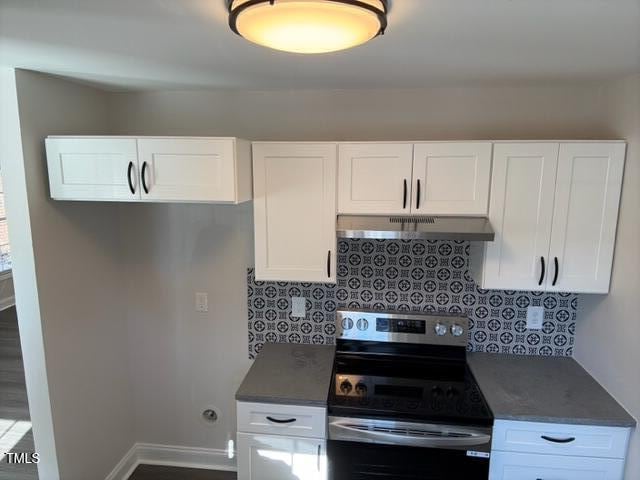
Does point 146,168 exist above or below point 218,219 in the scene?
above

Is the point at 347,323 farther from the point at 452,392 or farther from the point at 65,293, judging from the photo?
the point at 65,293

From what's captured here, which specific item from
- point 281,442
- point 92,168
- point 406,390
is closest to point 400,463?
point 406,390

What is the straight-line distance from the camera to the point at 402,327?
96.7 inches

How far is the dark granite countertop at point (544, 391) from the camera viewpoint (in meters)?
1.87

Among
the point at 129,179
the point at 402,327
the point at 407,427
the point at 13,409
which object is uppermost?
the point at 129,179

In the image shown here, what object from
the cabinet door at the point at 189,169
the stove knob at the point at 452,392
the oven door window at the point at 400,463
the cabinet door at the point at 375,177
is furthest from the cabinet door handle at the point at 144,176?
the stove knob at the point at 452,392

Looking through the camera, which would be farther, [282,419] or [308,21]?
[282,419]

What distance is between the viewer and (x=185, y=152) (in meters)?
1.97

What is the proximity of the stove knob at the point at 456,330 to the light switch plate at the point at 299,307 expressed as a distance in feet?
2.95

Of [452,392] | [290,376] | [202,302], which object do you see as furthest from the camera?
[202,302]

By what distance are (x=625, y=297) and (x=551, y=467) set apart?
34.5 inches

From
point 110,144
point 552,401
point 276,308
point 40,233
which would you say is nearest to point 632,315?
point 552,401

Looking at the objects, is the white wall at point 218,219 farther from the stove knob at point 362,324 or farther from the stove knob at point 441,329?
the stove knob at point 441,329

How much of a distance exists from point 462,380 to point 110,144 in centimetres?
220
